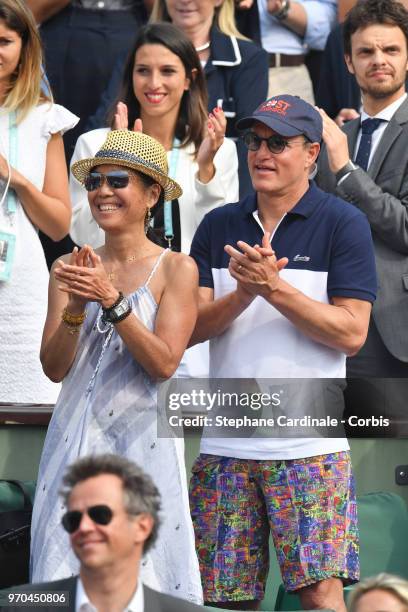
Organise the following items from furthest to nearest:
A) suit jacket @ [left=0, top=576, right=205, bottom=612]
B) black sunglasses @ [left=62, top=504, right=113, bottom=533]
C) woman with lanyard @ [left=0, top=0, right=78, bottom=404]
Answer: woman with lanyard @ [left=0, top=0, right=78, bottom=404]
suit jacket @ [left=0, top=576, right=205, bottom=612]
black sunglasses @ [left=62, top=504, right=113, bottom=533]

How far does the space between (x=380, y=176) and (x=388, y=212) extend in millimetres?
310

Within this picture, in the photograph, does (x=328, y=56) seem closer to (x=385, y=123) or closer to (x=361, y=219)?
(x=385, y=123)

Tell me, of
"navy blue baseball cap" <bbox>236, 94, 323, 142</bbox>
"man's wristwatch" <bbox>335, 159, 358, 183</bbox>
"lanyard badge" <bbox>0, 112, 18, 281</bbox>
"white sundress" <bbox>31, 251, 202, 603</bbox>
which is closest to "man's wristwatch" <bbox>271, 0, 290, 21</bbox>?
"man's wristwatch" <bbox>335, 159, 358, 183</bbox>

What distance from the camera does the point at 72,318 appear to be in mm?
4027

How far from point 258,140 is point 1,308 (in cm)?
146

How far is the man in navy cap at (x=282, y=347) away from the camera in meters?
4.20

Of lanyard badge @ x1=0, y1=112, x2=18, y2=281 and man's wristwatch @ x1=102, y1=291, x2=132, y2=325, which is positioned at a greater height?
A: lanyard badge @ x1=0, y1=112, x2=18, y2=281

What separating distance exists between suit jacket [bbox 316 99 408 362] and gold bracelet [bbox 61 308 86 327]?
190 centimetres

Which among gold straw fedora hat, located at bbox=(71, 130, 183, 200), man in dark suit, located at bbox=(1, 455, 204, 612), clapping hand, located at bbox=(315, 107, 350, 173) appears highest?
clapping hand, located at bbox=(315, 107, 350, 173)

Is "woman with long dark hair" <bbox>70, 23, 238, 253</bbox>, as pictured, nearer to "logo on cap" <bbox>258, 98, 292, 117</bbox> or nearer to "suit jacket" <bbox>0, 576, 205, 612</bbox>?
"logo on cap" <bbox>258, 98, 292, 117</bbox>

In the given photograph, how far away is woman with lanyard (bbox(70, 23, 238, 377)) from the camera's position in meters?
5.70

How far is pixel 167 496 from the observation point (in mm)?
4035

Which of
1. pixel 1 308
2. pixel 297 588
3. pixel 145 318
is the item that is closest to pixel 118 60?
pixel 1 308

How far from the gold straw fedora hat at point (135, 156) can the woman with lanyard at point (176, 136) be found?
1216 mm
